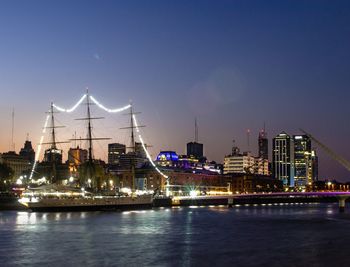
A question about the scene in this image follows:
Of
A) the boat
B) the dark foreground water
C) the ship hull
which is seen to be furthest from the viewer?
the boat

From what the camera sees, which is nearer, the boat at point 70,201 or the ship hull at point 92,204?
the ship hull at point 92,204

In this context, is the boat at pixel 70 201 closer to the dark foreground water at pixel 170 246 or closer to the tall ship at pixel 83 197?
the tall ship at pixel 83 197

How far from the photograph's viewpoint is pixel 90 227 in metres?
69.9

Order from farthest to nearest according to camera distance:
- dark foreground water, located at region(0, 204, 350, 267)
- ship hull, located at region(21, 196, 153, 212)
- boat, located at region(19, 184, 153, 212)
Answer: boat, located at region(19, 184, 153, 212) < ship hull, located at region(21, 196, 153, 212) < dark foreground water, located at region(0, 204, 350, 267)

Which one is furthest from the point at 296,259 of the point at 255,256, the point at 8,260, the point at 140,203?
the point at 140,203

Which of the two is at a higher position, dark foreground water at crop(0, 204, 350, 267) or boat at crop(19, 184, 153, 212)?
→ boat at crop(19, 184, 153, 212)

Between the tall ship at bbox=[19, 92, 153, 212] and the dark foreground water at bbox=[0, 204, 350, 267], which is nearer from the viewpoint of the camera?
the dark foreground water at bbox=[0, 204, 350, 267]

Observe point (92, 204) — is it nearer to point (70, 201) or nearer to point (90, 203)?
point (90, 203)

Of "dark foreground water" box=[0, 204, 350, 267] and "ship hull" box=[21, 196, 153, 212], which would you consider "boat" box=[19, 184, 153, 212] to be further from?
"dark foreground water" box=[0, 204, 350, 267]

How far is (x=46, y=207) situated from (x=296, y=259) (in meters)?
82.2

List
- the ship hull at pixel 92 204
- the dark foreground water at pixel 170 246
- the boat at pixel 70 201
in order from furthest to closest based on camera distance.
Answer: the boat at pixel 70 201, the ship hull at pixel 92 204, the dark foreground water at pixel 170 246

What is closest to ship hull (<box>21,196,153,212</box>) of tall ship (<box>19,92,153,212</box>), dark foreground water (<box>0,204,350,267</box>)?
tall ship (<box>19,92,153,212</box>)

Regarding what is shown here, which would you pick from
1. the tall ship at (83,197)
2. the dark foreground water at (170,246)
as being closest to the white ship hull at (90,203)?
the tall ship at (83,197)

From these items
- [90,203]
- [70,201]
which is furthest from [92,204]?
[70,201]
